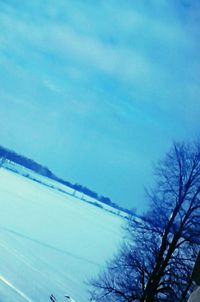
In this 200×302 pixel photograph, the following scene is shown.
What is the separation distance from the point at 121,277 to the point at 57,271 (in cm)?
948

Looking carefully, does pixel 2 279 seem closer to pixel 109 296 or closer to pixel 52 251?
pixel 109 296

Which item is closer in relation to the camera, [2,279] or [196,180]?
[196,180]

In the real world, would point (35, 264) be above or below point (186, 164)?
below

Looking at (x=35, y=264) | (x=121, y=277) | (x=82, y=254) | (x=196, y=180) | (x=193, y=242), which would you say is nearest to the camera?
(x=193, y=242)

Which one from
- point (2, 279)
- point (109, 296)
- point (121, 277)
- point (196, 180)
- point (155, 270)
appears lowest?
point (2, 279)

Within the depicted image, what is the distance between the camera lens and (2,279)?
17438 millimetres

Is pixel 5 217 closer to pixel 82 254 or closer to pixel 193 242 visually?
pixel 82 254

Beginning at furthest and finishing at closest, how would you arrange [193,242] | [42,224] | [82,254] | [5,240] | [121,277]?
[42,224]
[82,254]
[5,240]
[121,277]
[193,242]

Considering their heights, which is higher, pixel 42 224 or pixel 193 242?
pixel 193 242

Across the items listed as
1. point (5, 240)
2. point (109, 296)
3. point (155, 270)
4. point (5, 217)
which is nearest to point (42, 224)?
point (5, 217)

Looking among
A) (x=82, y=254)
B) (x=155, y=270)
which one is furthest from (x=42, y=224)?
(x=155, y=270)

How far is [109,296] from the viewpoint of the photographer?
47.1 feet

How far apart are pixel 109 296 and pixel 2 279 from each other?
237 inches

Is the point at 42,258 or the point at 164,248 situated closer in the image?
the point at 164,248
